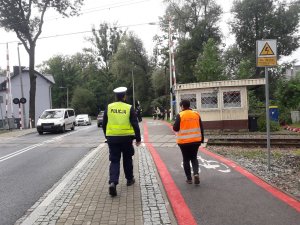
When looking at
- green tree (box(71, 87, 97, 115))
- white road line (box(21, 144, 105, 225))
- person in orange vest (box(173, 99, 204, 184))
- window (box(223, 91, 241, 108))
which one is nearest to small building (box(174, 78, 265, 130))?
window (box(223, 91, 241, 108))

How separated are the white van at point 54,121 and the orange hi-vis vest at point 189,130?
17304 millimetres

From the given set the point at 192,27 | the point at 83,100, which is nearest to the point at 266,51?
the point at 192,27

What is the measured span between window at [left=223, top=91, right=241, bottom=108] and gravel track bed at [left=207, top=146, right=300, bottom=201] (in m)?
6.28

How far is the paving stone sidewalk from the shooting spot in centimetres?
538

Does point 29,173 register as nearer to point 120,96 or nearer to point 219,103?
point 120,96

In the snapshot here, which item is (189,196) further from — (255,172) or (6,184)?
(6,184)

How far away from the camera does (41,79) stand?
55.9m

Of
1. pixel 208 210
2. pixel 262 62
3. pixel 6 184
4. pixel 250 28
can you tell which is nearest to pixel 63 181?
pixel 6 184

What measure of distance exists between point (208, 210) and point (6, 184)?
4.71 meters

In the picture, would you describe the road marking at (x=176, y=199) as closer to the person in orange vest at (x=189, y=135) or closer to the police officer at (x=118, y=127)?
the person in orange vest at (x=189, y=135)

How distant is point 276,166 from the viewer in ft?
32.7

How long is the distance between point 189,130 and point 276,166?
3.62m

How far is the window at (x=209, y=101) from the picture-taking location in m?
20.5

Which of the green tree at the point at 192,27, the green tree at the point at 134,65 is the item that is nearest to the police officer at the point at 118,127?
the green tree at the point at 192,27
